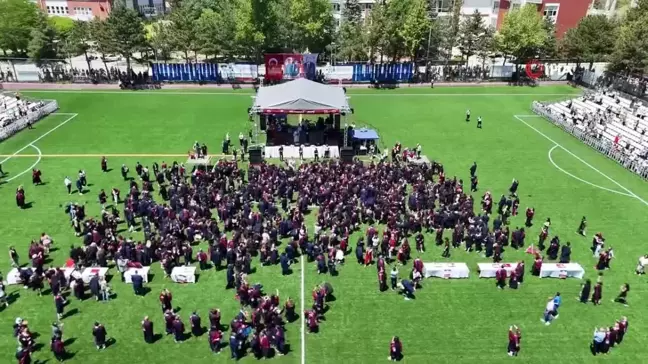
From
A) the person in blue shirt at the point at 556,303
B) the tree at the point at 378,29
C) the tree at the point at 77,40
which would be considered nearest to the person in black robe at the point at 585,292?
the person in blue shirt at the point at 556,303

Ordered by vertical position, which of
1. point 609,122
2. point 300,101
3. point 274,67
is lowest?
point 609,122

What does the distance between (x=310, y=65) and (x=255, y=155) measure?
2326 cm

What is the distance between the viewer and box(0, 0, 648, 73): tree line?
59.0m

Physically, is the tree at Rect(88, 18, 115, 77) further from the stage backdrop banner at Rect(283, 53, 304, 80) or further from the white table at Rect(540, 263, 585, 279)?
the white table at Rect(540, 263, 585, 279)

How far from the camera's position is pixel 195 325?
19391mm

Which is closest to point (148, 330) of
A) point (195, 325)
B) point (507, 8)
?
point (195, 325)

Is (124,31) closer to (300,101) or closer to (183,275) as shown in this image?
(300,101)

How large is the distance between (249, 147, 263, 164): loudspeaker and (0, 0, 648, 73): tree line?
26691mm

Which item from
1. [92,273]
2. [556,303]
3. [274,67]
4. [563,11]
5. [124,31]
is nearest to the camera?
[556,303]

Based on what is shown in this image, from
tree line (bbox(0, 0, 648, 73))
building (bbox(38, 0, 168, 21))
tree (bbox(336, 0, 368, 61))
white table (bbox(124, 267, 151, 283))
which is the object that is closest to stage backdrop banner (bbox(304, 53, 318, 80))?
tree line (bbox(0, 0, 648, 73))

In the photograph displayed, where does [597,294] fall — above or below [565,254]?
below

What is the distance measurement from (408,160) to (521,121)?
54.7 ft

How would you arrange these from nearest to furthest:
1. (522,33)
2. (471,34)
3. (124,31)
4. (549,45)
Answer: (124,31)
(522,33)
(549,45)
(471,34)

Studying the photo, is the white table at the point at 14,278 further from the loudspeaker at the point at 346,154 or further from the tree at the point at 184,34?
the tree at the point at 184,34
